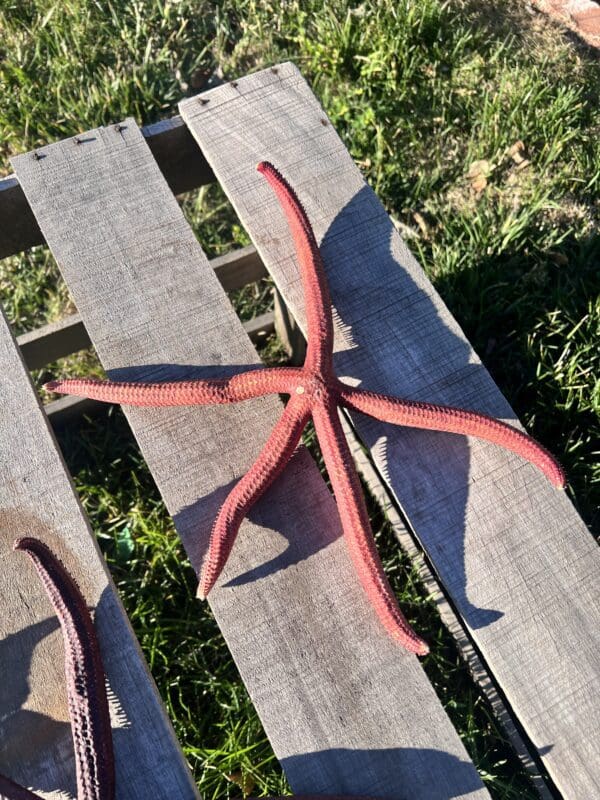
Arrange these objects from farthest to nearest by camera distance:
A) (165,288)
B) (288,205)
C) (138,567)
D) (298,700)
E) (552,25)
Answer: (552,25) → (138,567) → (165,288) → (288,205) → (298,700)

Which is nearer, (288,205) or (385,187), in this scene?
(288,205)

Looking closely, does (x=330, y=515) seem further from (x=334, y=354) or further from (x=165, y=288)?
(x=165, y=288)

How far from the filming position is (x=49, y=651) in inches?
67.8

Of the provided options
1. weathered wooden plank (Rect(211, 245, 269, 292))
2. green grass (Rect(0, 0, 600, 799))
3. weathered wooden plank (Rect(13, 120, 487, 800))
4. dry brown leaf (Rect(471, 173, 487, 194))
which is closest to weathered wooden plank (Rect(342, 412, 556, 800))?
green grass (Rect(0, 0, 600, 799))

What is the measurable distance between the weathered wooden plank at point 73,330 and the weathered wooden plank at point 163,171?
38 cm

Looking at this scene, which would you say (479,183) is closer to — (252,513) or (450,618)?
(450,618)

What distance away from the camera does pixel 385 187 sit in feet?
10.8

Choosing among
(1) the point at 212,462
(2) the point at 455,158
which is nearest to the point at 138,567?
(1) the point at 212,462

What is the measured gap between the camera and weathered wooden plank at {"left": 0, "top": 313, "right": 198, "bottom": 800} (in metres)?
1.63

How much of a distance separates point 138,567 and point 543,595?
1.63 metres

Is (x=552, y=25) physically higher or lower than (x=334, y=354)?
higher

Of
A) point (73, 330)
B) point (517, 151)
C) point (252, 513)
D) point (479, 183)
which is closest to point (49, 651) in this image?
point (252, 513)

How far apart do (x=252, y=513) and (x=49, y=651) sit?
A: 1.94ft

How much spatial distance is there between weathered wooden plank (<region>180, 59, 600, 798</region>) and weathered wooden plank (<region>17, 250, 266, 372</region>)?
60 cm
